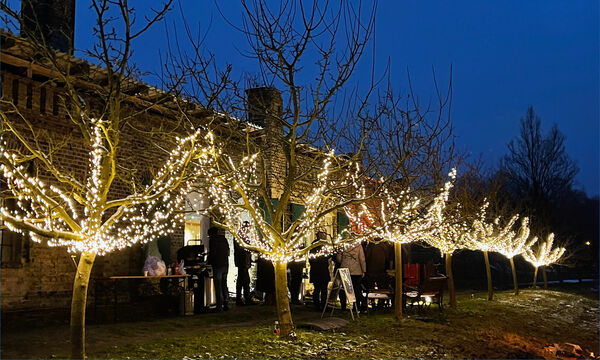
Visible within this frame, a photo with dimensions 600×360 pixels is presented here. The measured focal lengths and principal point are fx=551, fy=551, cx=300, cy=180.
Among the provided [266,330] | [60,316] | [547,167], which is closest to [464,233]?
[266,330]

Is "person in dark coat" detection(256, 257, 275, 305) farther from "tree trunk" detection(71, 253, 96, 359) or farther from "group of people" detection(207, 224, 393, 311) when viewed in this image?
"tree trunk" detection(71, 253, 96, 359)

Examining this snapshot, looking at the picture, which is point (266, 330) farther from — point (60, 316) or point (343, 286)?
point (60, 316)

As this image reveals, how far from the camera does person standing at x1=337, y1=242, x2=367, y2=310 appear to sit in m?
12.9

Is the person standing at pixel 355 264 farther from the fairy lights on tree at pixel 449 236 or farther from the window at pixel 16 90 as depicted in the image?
the window at pixel 16 90

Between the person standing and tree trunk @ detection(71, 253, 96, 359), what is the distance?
274 inches

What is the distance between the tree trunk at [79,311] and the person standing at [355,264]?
6.95 meters

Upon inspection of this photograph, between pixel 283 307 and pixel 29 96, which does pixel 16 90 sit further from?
pixel 283 307

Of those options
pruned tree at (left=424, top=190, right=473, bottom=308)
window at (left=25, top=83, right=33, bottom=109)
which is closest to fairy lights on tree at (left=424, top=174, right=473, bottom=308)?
pruned tree at (left=424, top=190, right=473, bottom=308)

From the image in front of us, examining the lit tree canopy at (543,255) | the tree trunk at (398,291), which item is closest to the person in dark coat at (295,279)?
the tree trunk at (398,291)

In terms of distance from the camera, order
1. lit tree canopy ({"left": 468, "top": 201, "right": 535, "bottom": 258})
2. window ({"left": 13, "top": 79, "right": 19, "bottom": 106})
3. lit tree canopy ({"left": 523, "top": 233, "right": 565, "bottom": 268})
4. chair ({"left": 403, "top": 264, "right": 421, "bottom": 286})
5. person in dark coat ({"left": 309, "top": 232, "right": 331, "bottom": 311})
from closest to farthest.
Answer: window ({"left": 13, "top": 79, "right": 19, "bottom": 106}) < person in dark coat ({"left": 309, "top": 232, "right": 331, "bottom": 311}) < chair ({"left": 403, "top": 264, "right": 421, "bottom": 286}) < lit tree canopy ({"left": 468, "top": 201, "right": 535, "bottom": 258}) < lit tree canopy ({"left": 523, "top": 233, "right": 565, "bottom": 268})

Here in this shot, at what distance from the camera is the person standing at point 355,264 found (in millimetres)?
12867

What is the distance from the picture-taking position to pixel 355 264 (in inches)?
508

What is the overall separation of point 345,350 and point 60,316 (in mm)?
5881

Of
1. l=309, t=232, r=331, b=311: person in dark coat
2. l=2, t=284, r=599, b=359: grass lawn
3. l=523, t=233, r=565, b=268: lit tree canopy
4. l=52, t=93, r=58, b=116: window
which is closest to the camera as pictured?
l=2, t=284, r=599, b=359: grass lawn
